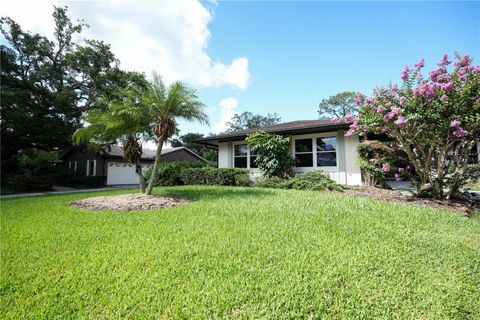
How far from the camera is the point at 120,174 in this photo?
2356cm

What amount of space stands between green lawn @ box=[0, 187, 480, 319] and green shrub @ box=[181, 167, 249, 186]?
665 cm

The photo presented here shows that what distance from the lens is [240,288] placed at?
8.33 feet

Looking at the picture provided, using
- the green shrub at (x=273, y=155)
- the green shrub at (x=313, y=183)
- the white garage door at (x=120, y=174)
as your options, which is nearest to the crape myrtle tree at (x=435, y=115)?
the green shrub at (x=313, y=183)

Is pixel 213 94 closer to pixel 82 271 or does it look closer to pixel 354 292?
pixel 82 271

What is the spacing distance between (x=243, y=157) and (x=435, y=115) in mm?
9774

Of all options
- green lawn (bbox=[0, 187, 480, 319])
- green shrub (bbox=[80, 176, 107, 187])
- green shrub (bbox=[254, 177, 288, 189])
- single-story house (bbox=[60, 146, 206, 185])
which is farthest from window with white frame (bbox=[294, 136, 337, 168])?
green shrub (bbox=[80, 176, 107, 187])

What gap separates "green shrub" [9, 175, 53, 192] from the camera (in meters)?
16.3

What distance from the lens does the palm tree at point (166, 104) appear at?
7898 millimetres

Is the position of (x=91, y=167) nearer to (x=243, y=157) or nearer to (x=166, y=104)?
(x=243, y=157)

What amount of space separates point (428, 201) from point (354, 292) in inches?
263

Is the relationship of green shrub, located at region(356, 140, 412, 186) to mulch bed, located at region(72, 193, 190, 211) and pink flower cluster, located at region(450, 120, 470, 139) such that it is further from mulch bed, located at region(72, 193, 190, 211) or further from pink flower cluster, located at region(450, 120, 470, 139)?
mulch bed, located at region(72, 193, 190, 211)

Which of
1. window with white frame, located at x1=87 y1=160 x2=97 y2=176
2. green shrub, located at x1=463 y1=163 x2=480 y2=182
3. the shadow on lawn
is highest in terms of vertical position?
window with white frame, located at x1=87 y1=160 x2=97 y2=176

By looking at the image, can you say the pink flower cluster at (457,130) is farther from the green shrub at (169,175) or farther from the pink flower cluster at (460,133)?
the green shrub at (169,175)

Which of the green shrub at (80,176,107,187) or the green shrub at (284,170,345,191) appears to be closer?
the green shrub at (284,170,345,191)
